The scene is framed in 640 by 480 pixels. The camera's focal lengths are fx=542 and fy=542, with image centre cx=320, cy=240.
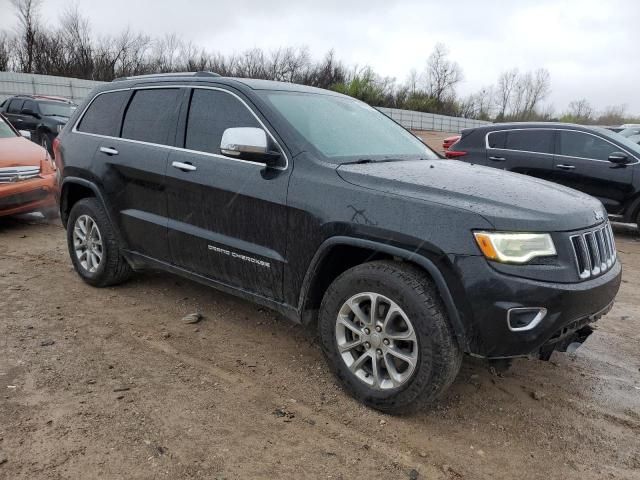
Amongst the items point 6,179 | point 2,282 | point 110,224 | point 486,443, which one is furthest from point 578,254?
point 6,179

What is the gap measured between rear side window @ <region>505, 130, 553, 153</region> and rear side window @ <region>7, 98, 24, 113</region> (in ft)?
43.5

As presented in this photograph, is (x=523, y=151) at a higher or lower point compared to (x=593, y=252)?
higher

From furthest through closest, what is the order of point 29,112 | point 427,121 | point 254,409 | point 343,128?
point 427,121
point 29,112
point 343,128
point 254,409

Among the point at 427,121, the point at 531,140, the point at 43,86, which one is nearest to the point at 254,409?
the point at 531,140

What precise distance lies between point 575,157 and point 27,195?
7611 mm

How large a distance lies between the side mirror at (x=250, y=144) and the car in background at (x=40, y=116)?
507 inches

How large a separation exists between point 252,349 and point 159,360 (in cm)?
61

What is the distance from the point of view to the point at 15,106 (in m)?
15.3

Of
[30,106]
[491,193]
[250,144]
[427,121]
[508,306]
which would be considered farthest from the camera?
[427,121]

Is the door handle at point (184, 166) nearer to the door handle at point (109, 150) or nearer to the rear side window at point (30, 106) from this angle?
the door handle at point (109, 150)

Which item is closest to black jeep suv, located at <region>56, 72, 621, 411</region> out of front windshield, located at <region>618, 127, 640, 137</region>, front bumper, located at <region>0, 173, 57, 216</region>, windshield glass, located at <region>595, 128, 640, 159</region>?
front bumper, located at <region>0, 173, 57, 216</region>

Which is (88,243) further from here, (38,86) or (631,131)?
(38,86)

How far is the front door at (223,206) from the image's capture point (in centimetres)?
327

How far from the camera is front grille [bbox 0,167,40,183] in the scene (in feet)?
22.6
